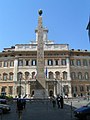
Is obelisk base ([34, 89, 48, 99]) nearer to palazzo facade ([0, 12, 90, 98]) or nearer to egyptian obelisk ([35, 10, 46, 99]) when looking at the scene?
egyptian obelisk ([35, 10, 46, 99])

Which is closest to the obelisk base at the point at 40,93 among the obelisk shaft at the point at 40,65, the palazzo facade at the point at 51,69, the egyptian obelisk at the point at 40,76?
the egyptian obelisk at the point at 40,76

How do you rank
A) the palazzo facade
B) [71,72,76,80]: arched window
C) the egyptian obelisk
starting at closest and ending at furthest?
the egyptian obelisk, the palazzo facade, [71,72,76,80]: arched window

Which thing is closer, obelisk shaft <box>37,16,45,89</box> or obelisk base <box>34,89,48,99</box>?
obelisk base <box>34,89,48,99</box>

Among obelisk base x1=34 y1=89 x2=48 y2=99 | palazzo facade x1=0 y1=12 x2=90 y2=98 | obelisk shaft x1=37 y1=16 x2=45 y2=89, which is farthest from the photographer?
palazzo facade x1=0 y1=12 x2=90 y2=98

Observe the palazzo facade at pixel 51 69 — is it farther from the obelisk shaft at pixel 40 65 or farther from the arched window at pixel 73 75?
the obelisk shaft at pixel 40 65

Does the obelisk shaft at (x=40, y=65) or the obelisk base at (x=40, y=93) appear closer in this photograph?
the obelisk base at (x=40, y=93)

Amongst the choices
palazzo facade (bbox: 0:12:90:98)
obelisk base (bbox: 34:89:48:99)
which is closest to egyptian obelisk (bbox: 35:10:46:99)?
obelisk base (bbox: 34:89:48:99)

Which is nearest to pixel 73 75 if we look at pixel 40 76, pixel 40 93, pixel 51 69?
pixel 51 69

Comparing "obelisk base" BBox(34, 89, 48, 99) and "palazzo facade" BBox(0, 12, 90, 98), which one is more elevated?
"palazzo facade" BBox(0, 12, 90, 98)

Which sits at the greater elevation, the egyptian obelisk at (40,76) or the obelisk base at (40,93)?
the egyptian obelisk at (40,76)

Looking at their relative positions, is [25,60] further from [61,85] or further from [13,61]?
[61,85]

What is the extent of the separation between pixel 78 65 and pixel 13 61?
1682 cm

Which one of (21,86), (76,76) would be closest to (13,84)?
(21,86)

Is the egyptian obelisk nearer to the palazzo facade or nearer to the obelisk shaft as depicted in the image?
the obelisk shaft
